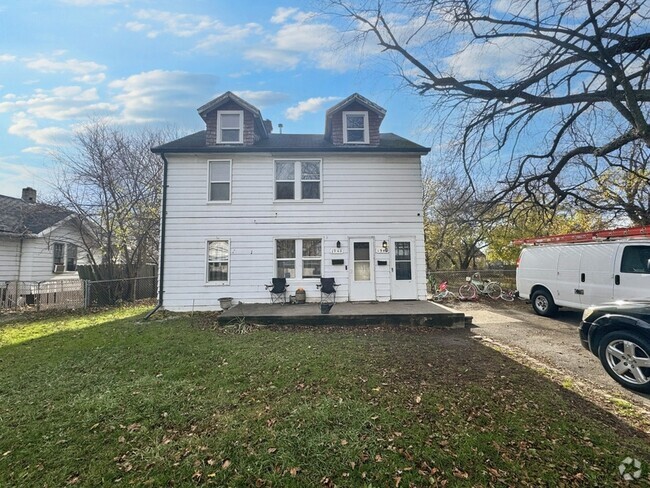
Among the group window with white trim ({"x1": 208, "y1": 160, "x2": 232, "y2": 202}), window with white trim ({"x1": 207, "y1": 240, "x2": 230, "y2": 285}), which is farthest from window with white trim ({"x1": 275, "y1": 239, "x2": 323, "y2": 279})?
window with white trim ({"x1": 208, "y1": 160, "x2": 232, "y2": 202})

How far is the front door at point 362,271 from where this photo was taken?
10.0 m

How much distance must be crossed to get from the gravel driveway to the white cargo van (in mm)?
747

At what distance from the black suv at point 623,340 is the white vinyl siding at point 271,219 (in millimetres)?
5554

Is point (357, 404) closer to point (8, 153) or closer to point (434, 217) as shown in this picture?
point (8, 153)

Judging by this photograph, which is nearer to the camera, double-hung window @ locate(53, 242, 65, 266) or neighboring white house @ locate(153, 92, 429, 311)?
neighboring white house @ locate(153, 92, 429, 311)

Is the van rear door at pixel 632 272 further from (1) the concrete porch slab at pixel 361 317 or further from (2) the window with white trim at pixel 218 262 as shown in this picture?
(2) the window with white trim at pixel 218 262

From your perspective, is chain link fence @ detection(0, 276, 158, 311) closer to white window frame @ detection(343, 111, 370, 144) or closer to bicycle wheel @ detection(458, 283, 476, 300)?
white window frame @ detection(343, 111, 370, 144)

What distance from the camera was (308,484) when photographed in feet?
7.82

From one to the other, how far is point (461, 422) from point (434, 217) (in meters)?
20.5

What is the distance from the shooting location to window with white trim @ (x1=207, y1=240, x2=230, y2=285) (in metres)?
10.0

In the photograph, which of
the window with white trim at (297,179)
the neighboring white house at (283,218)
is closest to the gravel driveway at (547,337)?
the neighboring white house at (283,218)

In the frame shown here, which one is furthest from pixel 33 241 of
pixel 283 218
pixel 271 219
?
pixel 283 218

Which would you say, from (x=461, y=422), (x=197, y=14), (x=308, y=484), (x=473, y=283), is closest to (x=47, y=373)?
(x=308, y=484)

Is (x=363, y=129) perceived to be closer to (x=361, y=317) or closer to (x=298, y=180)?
(x=298, y=180)
